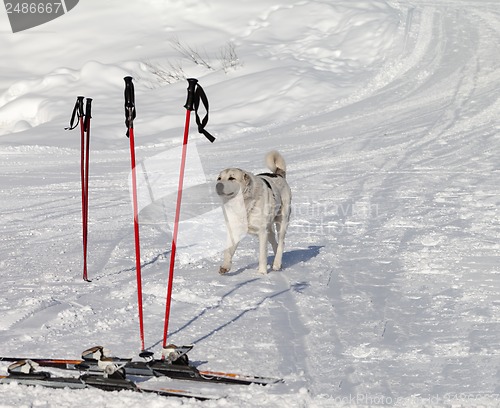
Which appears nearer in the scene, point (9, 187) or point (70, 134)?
point (9, 187)

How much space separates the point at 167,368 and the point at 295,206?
5707 mm

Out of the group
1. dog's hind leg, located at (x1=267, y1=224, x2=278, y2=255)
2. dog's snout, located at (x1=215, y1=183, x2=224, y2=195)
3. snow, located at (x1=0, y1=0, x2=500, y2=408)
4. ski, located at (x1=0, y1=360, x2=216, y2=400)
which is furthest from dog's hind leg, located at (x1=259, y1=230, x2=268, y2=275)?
ski, located at (x1=0, y1=360, x2=216, y2=400)

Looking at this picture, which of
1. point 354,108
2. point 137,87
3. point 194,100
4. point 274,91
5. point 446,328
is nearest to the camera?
point 194,100

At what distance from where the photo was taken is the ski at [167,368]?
175 inches

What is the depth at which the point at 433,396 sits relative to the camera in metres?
4.31

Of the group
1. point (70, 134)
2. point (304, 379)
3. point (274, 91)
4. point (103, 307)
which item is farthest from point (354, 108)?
point (304, 379)

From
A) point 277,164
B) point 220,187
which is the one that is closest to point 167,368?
point 220,187

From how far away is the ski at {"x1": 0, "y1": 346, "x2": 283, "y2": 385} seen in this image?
4.45 meters

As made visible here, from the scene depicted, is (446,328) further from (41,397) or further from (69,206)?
(69,206)

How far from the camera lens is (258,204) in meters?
6.99

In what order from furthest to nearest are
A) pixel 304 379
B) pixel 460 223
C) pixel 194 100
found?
pixel 460 223 < pixel 194 100 < pixel 304 379

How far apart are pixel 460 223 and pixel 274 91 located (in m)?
9.14

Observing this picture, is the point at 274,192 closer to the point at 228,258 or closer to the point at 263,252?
the point at 263,252

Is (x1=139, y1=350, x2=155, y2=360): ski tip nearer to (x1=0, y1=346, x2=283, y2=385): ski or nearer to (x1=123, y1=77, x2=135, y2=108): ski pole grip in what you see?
(x1=0, y1=346, x2=283, y2=385): ski
